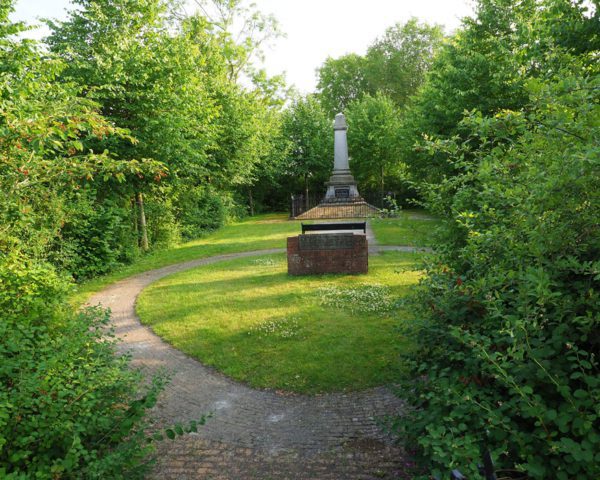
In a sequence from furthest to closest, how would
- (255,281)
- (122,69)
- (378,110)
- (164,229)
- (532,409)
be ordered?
(378,110) < (164,229) < (122,69) < (255,281) < (532,409)

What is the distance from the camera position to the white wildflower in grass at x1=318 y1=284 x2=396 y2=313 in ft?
26.5

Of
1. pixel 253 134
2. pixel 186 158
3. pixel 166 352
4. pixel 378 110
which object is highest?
pixel 378 110

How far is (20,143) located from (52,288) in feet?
6.12

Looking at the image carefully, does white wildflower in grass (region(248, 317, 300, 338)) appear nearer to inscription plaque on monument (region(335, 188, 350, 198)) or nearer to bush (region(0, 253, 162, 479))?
bush (region(0, 253, 162, 479))

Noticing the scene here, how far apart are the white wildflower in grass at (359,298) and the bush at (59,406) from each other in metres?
4.69

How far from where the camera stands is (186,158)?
563 inches

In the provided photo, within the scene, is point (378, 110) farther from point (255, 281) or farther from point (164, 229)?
point (255, 281)

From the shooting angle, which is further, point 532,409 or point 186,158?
point 186,158

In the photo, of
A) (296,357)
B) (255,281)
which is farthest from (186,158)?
(296,357)

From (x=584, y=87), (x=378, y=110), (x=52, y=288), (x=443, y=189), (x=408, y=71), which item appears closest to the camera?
(x=584, y=87)

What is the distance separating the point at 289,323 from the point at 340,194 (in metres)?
22.2

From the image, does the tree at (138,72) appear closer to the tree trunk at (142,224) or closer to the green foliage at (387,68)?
the tree trunk at (142,224)

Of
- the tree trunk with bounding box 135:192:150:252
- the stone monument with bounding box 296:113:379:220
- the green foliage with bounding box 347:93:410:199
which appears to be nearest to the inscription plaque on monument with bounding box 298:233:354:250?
the tree trunk with bounding box 135:192:150:252

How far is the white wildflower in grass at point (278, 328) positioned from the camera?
706 cm
